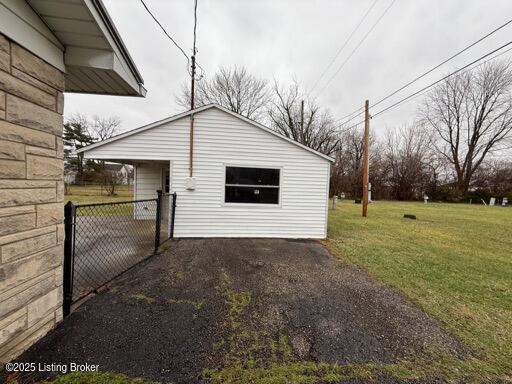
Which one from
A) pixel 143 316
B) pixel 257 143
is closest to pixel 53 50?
pixel 143 316

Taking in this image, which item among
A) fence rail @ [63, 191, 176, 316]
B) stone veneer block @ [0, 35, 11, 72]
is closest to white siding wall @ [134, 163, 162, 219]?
fence rail @ [63, 191, 176, 316]

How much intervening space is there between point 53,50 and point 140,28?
13.6ft

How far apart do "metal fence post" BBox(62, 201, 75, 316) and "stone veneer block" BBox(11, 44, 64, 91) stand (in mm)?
1245

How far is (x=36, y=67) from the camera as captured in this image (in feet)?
6.51

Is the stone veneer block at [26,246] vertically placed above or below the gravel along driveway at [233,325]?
above

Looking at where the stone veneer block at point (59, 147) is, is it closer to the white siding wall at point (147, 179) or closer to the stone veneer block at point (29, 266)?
the stone veneer block at point (29, 266)

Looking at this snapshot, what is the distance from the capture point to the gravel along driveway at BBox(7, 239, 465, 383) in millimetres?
2037

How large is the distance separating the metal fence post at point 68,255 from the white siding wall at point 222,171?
12.6ft

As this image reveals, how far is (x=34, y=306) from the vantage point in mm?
2047

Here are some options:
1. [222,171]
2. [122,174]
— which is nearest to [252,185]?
[222,171]

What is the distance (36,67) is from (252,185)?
5190 millimetres

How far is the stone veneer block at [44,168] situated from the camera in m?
1.97

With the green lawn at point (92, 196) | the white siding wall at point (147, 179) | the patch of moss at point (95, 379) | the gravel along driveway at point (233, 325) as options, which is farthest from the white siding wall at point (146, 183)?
the patch of moss at point (95, 379)

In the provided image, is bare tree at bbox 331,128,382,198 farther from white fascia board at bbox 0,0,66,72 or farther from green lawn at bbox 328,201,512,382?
white fascia board at bbox 0,0,66,72
